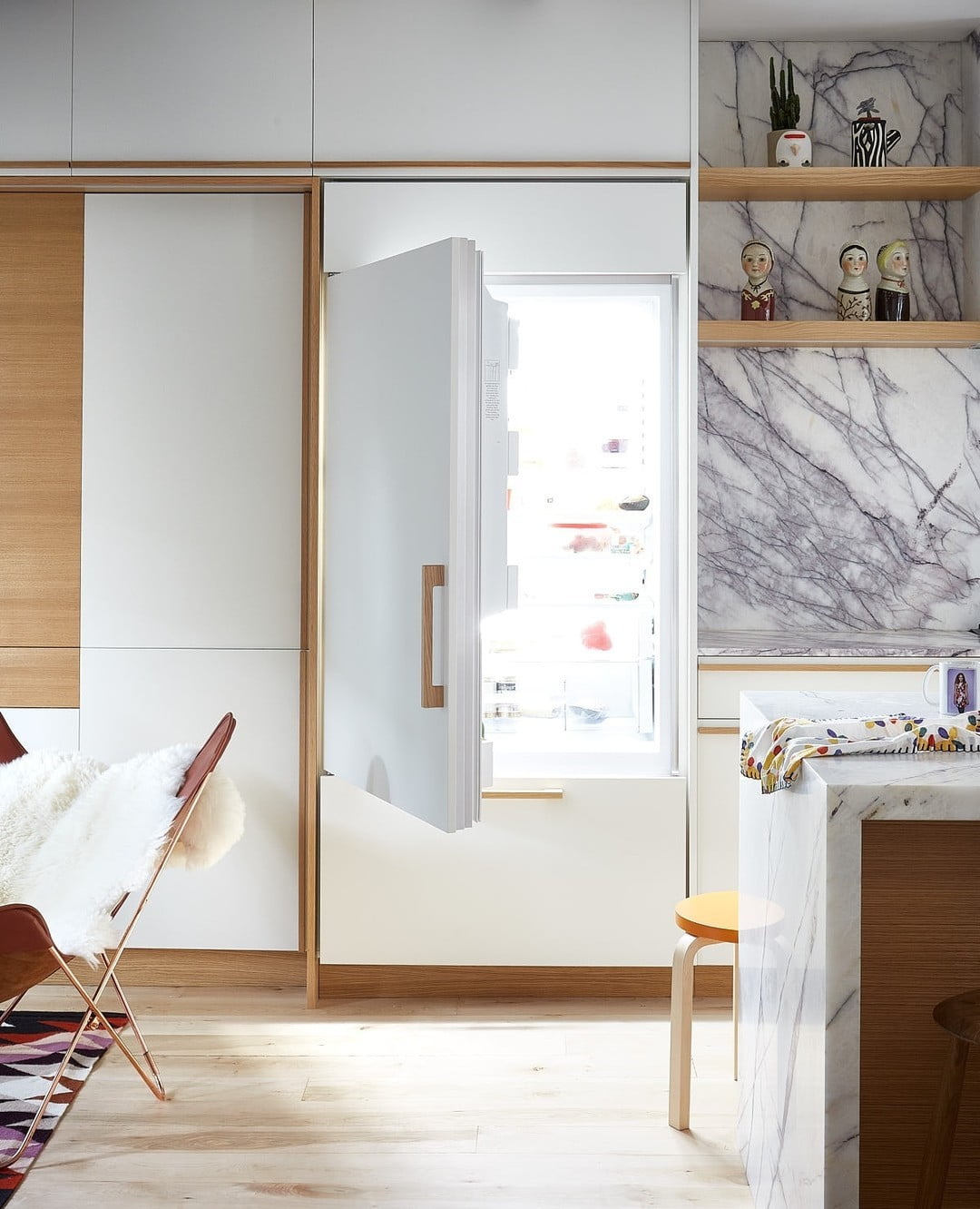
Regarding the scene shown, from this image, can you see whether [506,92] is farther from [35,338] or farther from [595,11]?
[35,338]

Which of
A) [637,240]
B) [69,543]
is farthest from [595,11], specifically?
[69,543]

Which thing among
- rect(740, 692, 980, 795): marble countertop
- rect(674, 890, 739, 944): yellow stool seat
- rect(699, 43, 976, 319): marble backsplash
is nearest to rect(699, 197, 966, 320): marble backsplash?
rect(699, 43, 976, 319): marble backsplash

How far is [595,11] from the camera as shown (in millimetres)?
2598

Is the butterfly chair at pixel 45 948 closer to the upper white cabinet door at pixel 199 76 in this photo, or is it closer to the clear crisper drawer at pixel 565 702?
the clear crisper drawer at pixel 565 702

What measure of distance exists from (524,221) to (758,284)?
77 centimetres

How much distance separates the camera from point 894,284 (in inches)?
115

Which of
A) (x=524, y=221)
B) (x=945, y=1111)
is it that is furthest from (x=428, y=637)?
(x=945, y=1111)

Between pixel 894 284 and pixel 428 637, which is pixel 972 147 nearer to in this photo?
pixel 894 284

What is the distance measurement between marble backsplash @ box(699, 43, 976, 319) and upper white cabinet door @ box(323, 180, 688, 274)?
1.69 ft

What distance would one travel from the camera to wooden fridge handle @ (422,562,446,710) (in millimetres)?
2148

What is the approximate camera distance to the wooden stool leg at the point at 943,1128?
1.27 m

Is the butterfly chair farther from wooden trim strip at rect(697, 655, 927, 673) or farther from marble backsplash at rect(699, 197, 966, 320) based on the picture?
marble backsplash at rect(699, 197, 966, 320)

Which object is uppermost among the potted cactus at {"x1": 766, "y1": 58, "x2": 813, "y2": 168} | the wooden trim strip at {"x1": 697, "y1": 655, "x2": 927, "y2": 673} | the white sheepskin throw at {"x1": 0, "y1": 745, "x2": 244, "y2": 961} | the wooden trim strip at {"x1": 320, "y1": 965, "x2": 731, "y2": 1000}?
the potted cactus at {"x1": 766, "y1": 58, "x2": 813, "y2": 168}

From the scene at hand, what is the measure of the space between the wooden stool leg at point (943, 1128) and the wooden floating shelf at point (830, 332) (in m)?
1.98
